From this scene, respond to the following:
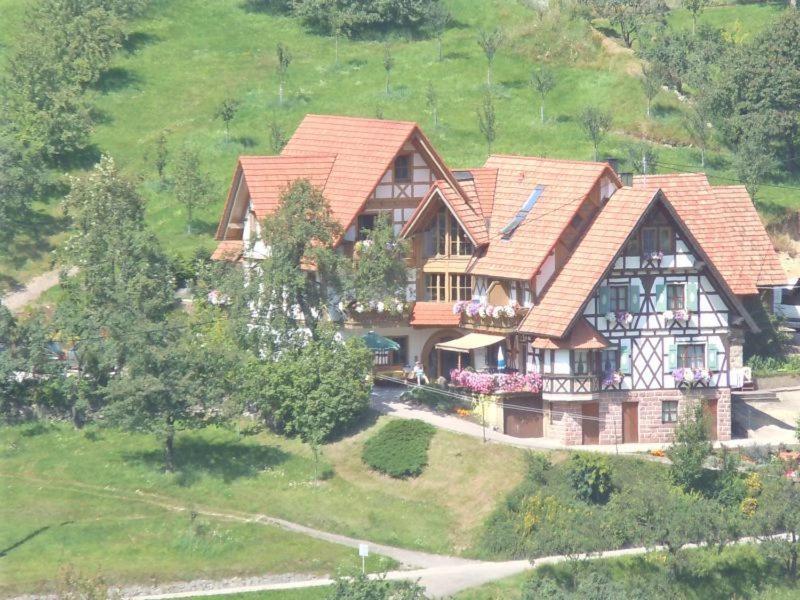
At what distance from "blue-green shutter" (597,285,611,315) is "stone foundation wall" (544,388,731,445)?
148 inches

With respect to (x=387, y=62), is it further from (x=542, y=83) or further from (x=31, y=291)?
(x=31, y=291)

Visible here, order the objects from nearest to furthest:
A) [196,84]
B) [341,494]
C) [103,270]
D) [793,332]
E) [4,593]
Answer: [4,593], [341,494], [103,270], [793,332], [196,84]

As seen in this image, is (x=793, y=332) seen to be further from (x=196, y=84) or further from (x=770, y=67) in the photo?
(x=196, y=84)

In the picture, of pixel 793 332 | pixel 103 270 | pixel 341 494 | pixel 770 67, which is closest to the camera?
pixel 341 494

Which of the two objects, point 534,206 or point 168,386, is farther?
point 534,206

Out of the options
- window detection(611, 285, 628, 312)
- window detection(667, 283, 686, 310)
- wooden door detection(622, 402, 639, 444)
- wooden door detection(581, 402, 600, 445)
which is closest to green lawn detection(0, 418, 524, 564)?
wooden door detection(581, 402, 600, 445)

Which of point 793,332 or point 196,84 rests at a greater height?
point 196,84

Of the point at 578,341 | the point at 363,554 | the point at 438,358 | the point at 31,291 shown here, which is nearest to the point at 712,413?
the point at 578,341

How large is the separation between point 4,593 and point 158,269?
19.3 m

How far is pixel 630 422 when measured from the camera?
310 ft

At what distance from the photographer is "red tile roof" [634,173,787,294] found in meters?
102

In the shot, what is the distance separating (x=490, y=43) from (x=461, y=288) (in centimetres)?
3858

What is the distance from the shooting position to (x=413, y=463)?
91750 mm

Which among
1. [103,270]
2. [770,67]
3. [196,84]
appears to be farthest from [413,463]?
[196,84]
